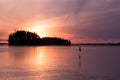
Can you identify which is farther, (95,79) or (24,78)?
(24,78)

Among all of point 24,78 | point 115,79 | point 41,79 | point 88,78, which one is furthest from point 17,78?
point 115,79

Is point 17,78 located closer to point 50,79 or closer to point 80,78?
point 50,79

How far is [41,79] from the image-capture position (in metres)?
43.1

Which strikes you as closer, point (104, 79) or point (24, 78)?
point (104, 79)

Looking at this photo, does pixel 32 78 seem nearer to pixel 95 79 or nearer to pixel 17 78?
pixel 17 78

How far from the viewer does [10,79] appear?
4384 cm

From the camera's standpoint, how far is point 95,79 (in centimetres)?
4244

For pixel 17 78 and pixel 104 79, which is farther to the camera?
pixel 17 78

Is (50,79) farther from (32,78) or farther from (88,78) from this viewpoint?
(88,78)

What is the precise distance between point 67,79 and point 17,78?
7.64 m

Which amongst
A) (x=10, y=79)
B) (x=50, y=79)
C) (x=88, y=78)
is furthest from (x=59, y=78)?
(x=10, y=79)

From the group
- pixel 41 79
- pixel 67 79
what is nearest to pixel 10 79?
pixel 41 79

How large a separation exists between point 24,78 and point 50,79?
4102 mm

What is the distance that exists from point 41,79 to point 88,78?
21.9 feet
